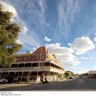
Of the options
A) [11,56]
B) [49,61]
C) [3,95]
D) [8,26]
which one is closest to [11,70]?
[49,61]

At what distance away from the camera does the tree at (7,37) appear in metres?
14.1

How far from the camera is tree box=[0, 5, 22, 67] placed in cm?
1415

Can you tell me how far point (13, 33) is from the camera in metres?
15.9

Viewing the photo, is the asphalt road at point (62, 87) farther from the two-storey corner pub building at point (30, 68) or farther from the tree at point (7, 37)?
the two-storey corner pub building at point (30, 68)

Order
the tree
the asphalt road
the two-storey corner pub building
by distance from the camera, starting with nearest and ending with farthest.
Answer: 1. the asphalt road
2. the tree
3. the two-storey corner pub building

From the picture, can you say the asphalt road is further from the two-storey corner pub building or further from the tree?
the two-storey corner pub building

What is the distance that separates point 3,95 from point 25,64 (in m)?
29.3

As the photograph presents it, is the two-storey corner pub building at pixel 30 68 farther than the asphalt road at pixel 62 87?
Yes

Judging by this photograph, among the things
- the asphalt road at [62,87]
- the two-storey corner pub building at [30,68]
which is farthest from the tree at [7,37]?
the two-storey corner pub building at [30,68]

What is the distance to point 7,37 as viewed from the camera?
48.5 feet

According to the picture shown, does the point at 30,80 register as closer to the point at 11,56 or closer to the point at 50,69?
Answer: the point at 50,69

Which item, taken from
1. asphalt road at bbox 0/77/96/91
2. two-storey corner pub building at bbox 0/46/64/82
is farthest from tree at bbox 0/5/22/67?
two-storey corner pub building at bbox 0/46/64/82

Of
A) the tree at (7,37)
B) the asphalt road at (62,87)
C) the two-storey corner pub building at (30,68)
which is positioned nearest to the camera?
the asphalt road at (62,87)

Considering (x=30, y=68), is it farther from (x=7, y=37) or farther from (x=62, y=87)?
(x=62, y=87)
